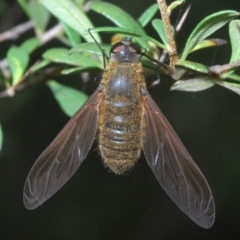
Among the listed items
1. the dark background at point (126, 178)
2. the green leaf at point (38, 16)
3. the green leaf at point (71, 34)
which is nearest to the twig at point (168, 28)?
Result: the green leaf at point (71, 34)

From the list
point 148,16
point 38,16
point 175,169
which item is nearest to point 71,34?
point 148,16

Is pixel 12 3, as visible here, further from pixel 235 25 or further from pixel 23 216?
pixel 235 25

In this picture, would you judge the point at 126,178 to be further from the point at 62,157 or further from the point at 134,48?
the point at 134,48

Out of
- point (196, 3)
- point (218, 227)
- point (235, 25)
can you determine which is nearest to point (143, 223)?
point (218, 227)

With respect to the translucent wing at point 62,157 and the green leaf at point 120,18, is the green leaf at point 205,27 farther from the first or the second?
the translucent wing at point 62,157

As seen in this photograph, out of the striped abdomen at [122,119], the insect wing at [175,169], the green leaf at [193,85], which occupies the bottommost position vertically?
the insect wing at [175,169]

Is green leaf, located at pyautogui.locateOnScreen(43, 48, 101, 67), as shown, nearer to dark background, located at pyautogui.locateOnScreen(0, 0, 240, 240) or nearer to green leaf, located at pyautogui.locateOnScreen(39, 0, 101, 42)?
green leaf, located at pyautogui.locateOnScreen(39, 0, 101, 42)
